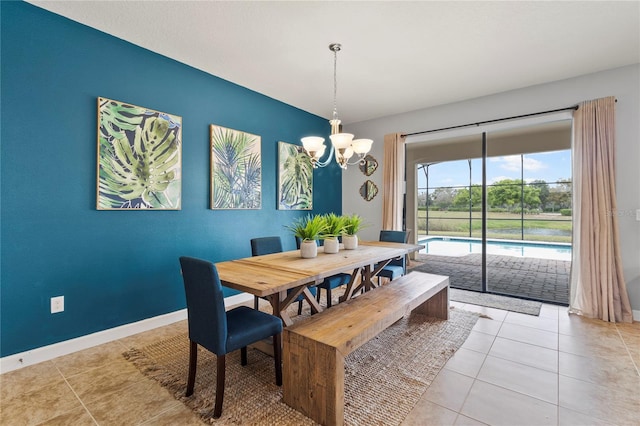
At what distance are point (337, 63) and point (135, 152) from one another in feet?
7.27

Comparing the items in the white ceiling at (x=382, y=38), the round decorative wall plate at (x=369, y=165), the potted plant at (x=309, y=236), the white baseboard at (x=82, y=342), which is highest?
the white ceiling at (x=382, y=38)

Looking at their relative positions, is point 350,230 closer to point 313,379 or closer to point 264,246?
point 264,246

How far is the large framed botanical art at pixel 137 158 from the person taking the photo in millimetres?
2539

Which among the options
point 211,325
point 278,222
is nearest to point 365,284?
point 278,222

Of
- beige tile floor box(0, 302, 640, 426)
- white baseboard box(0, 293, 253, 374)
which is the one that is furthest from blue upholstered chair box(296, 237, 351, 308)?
white baseboard box(0, 293, 253, 374)

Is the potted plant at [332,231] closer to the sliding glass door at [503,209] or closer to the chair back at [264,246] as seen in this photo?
the chair back at [264,246]

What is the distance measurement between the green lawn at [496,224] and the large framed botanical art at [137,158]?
13.4ft

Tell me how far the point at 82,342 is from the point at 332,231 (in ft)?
7.67

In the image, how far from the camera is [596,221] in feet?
10.3

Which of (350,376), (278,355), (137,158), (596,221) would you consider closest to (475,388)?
(350,376)

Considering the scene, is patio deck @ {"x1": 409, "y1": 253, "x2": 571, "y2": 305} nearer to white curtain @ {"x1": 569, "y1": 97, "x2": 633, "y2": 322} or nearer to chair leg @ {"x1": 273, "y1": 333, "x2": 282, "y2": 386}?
white curtain @ {"x1": 569, "y1": 97, "x2": 633, "y2": 322}

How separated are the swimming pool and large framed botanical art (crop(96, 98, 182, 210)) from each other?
14.4 feet

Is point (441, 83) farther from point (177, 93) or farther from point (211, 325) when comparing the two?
point (211, 325)

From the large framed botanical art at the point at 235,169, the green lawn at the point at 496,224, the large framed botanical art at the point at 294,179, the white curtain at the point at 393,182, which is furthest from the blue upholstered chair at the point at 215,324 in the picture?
the green lawn at the point at 496,224
